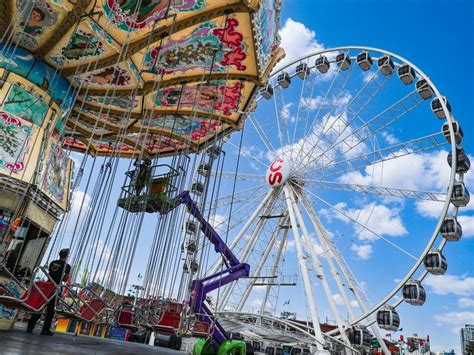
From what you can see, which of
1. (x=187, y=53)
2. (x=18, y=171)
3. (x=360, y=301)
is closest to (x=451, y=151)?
(x=360, y=301)

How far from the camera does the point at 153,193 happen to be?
300 inches

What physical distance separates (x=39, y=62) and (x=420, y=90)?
14.0 meters

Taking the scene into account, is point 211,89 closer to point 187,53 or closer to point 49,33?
point 187,53

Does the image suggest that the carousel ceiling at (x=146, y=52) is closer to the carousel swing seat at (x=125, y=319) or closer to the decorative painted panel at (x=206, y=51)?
the decorative painted panel at (x=206, y=51)

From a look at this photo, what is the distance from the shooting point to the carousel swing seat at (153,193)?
727 cm

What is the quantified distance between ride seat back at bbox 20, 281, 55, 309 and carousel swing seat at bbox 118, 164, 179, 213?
2.52 meters

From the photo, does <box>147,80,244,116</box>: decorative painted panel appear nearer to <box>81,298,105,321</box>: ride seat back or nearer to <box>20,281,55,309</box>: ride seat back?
<box>81,298,105,321</box>: ride seat back

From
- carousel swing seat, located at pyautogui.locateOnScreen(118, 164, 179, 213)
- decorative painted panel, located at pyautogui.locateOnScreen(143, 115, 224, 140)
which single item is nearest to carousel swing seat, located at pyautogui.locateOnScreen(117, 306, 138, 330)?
carousel swing seat, located at pyautogui.locateOnScreen(118, 164, 179, 213)

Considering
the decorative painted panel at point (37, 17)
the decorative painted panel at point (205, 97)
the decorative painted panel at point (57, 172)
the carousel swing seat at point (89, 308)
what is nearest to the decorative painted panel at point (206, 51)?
the decorative painted panel at point (205, 97)

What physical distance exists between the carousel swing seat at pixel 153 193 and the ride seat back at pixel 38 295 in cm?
252

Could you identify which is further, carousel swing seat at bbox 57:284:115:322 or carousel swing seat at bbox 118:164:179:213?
carousel swing seat at bbox 118:164:179:213

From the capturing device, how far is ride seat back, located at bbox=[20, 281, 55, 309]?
4.39m

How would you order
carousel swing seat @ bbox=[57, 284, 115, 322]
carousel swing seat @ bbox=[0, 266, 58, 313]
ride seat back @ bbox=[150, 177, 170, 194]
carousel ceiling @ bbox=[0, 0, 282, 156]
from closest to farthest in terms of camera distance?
carousel swing seat @ bbox=[0, 266, 58, 313], carousel swing seat @ bbox=[57, 284, 115, 322], carousel ceiling @ bbox=[0, 0, 282, 156], ride seat back @ bbox=[150, 177, 170, 194]

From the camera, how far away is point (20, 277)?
685cm
